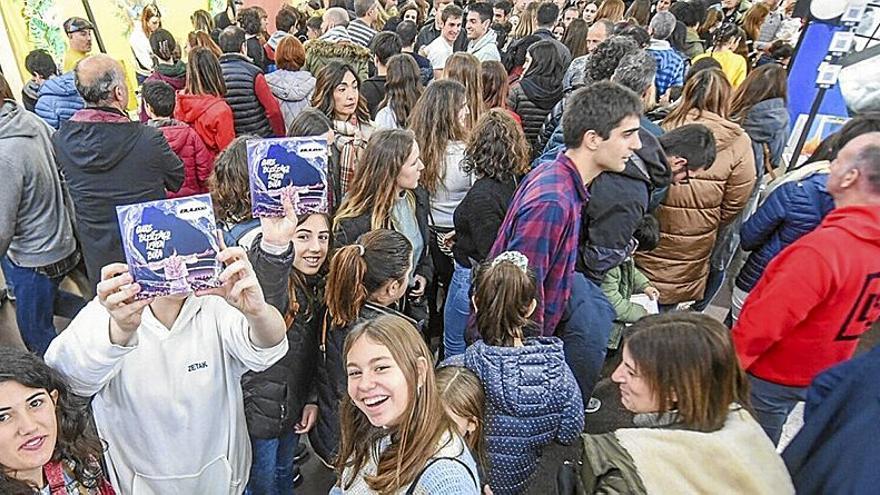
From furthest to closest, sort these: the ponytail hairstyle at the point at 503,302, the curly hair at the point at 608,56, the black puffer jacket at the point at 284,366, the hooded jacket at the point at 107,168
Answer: the curly hair at the point at 608,56, the hooded jacket at the point at 107,168, the ponytail hairstyle at the point at 503,302, the black puffer jacket at the point at 284,366

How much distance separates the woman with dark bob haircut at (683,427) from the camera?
4.11ft

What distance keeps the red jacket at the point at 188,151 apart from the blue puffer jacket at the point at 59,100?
0.95 m

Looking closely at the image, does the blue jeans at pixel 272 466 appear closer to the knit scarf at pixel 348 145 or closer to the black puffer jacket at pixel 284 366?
the black puffer jacket at pixel 284 366

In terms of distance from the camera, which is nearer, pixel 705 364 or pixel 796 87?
pixel 705 364

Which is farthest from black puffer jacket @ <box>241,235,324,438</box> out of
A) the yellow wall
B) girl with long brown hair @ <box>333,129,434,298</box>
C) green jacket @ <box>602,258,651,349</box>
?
the yellow wall

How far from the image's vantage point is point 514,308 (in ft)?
6.65

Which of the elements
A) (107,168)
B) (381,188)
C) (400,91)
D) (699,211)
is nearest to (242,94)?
(400,91)

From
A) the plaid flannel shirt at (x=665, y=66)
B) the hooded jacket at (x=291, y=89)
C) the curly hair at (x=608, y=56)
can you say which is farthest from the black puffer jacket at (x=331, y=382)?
the plaid flannel shirt at (x=665, y=66)

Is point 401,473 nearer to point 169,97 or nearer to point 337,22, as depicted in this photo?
point 169,97

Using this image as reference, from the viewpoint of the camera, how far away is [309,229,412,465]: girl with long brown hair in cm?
204

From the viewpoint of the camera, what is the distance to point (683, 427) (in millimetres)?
1368

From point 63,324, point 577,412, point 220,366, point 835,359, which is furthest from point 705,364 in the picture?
point 63,324

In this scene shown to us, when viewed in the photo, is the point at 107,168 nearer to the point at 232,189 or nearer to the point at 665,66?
the point at 232,189

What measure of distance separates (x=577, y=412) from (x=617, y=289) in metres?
0.91
